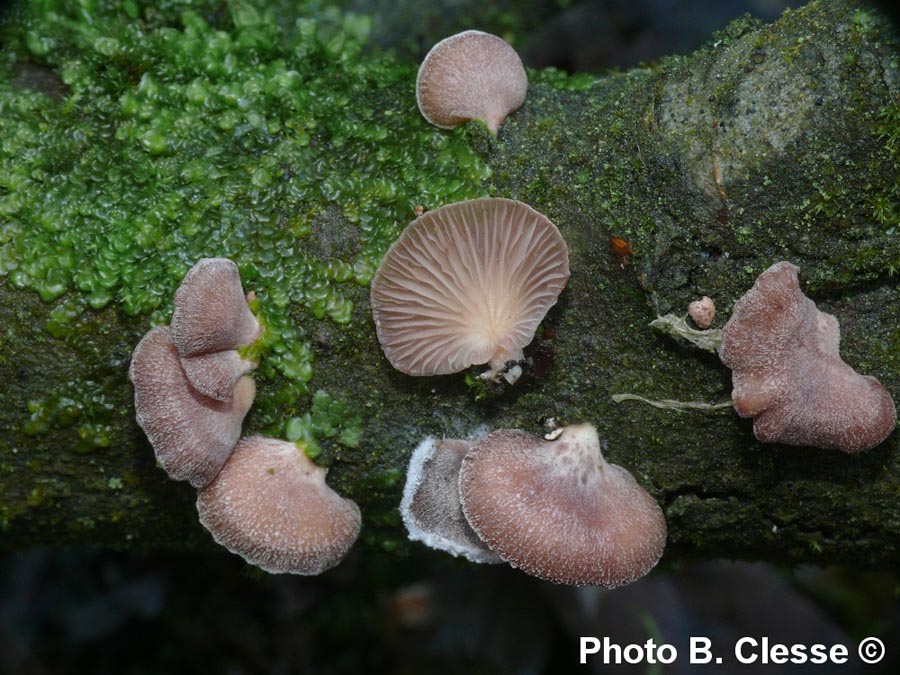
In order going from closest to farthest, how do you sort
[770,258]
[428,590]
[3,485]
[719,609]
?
[770,258] < [3,485] < [719,609] < [428,590]

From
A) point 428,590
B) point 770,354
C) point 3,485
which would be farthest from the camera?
point 428,590

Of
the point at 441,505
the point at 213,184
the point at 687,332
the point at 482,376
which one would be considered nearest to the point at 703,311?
the point at 687,332

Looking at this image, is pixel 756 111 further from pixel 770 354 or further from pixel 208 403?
pixel 208 403

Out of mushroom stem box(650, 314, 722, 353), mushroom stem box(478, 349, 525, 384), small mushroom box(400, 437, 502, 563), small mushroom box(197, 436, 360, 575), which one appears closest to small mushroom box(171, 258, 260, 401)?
small mushroom box(197, 436, 360, 575)

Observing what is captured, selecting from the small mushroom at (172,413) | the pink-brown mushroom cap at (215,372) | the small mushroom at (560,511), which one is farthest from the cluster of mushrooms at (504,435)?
the small mushroom at (172,413)

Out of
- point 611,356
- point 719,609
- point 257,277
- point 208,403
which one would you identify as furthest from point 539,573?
point 719,609

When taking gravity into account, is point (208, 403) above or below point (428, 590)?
above

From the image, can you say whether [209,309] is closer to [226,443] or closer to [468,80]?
[226,443]
